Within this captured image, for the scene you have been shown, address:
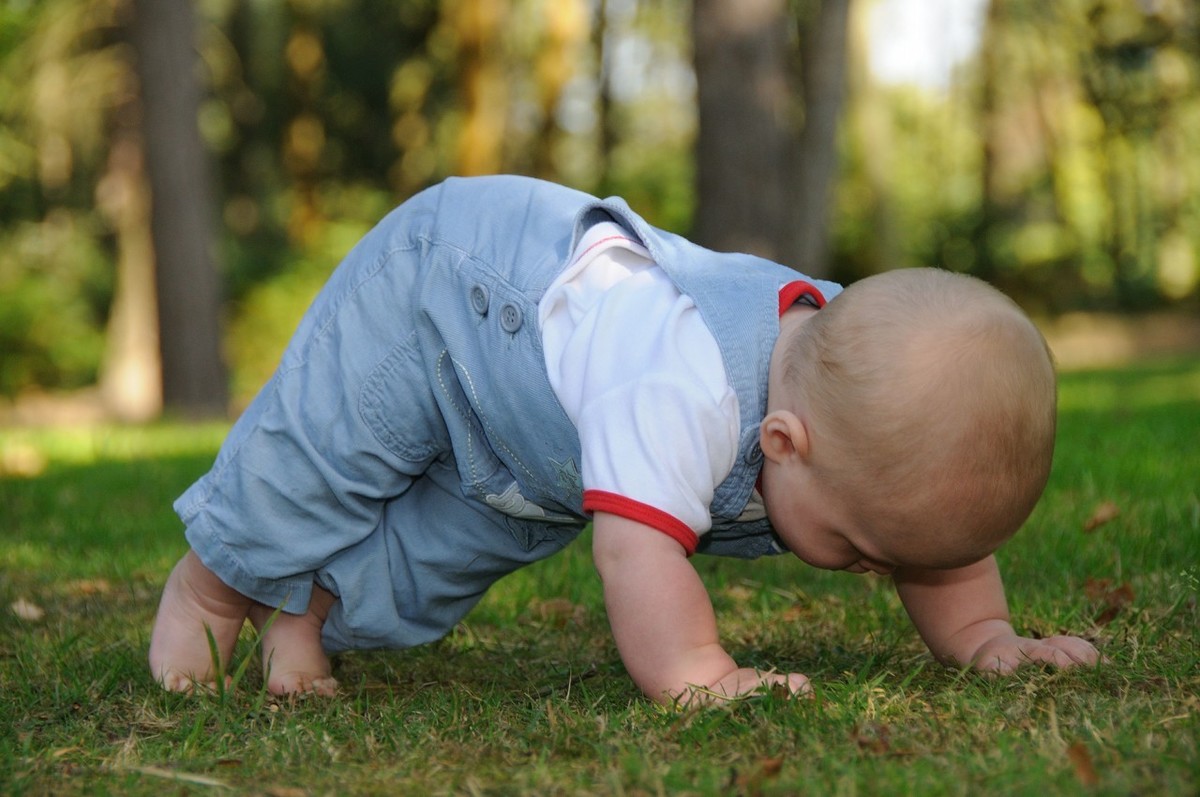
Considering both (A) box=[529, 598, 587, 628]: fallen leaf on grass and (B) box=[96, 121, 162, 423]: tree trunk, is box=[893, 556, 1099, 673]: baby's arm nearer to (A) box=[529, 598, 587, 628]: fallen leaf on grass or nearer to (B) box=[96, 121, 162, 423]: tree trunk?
(A) box=[529, 598, 587, 628]: fallen leaf on grass

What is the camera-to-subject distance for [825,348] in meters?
2.16

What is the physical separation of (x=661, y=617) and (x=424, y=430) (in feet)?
2.43

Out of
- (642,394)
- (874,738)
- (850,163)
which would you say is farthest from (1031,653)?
(850,163)

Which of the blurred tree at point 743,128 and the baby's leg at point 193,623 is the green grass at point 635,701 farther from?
the blurred tree at point 743,128

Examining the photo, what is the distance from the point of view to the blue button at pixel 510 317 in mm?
2451

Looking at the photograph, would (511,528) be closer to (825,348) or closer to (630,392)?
(630,392)

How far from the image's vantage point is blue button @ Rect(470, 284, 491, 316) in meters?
2.52

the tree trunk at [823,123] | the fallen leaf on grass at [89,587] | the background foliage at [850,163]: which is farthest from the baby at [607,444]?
the background foliage at [850,163]

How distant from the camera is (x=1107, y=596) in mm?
2957

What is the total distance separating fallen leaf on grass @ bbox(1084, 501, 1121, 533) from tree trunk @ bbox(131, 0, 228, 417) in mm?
8403

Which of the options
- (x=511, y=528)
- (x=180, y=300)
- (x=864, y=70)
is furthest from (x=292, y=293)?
(x=511, y=528)

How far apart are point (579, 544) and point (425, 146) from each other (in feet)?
81.5

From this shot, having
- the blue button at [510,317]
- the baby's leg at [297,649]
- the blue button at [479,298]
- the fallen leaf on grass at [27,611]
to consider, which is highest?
the blue button at [479,298]

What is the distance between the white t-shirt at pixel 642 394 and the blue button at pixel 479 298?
144 millimetres
